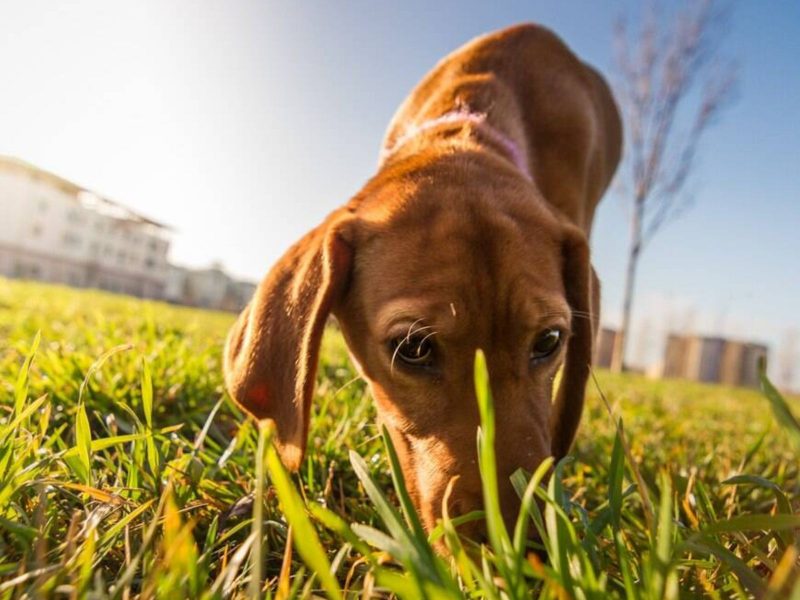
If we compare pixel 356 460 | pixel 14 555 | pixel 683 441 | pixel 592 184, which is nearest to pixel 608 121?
pixel 592 184

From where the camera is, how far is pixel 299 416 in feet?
6.38

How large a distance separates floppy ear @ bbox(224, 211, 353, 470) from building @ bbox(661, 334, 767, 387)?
3337cm

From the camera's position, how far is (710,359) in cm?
3350

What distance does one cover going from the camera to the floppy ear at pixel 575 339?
2.37m

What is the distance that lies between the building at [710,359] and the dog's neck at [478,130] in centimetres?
3191

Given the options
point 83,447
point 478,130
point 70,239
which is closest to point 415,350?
point 83,447

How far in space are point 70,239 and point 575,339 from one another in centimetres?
5970

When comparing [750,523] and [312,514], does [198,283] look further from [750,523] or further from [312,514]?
[750,523]

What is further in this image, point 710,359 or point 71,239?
point 71,239

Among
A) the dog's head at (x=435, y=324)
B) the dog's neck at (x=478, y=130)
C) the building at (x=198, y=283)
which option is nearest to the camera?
the dog's head at (x=435, y=324)

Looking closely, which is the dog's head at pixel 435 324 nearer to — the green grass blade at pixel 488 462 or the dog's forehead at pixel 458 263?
the dog's forehead at pixel 458 263

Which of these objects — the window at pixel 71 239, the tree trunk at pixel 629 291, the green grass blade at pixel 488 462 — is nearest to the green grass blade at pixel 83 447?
the green grass blade at pixel 488 462

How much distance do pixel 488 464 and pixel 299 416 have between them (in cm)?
100

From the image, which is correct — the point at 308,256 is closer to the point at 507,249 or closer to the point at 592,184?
the point at 507,249
